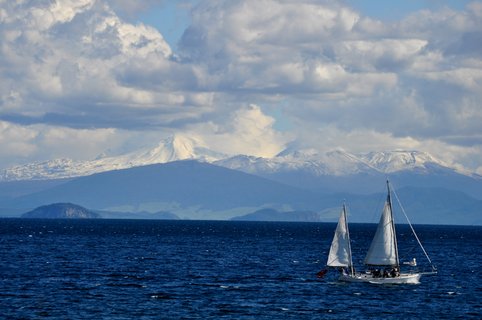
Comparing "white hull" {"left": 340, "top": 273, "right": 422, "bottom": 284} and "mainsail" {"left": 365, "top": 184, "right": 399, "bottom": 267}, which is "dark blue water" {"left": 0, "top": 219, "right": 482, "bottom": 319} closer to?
"white hull" {"left": 340, "top": 273, "right": 422, "bottom": 284}

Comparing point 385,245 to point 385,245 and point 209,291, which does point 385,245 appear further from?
point 209,291

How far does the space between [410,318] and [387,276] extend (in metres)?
27.5

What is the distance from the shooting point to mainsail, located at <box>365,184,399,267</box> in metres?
120

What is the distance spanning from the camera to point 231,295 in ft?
355

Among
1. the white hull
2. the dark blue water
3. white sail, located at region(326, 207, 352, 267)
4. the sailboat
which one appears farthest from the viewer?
the white hull

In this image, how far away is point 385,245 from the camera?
120438mm

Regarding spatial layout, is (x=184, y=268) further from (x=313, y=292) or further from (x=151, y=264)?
(x=313, y=292)

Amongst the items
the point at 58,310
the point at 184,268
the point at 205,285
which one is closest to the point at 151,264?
the point at 184,268

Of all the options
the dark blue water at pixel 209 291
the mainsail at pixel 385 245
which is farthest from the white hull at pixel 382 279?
the mainsail at pixel 385 245

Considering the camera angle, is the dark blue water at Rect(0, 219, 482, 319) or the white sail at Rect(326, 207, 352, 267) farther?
the white sail at Rect(326, 207, 352, 267)

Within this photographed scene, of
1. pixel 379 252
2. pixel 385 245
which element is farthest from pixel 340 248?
pixel 385 245

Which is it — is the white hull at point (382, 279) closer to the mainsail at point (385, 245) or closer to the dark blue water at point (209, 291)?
the dark blue water at point (209, 291)

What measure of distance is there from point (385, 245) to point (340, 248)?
18.3 ft

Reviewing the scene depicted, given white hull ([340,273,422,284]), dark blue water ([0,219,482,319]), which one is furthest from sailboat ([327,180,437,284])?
dark blue water ([0,219,482,319])
